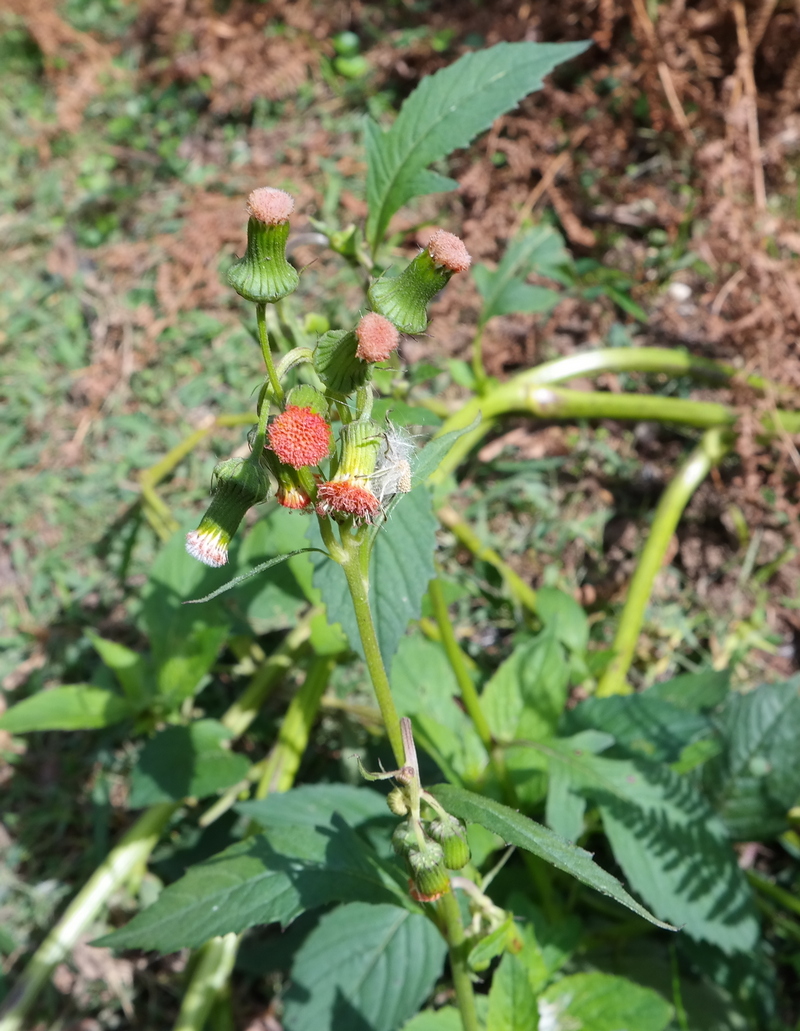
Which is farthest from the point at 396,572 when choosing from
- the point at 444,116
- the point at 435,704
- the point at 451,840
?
the point at 444,116

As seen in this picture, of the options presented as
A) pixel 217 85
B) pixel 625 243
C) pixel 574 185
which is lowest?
pixel 625 243

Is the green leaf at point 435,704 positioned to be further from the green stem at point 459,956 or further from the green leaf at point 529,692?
the green stem at point 459,956

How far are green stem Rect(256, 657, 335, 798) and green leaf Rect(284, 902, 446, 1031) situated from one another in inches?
17.9

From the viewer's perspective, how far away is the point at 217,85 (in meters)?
3.43

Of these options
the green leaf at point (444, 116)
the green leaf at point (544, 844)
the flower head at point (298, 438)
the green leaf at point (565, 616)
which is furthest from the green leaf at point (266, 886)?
the green leaf at point (444, 116)

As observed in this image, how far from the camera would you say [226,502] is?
1.07m

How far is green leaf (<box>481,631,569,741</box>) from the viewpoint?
6.21 ft

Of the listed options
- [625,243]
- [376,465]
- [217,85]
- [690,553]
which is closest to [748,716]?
[690,553]

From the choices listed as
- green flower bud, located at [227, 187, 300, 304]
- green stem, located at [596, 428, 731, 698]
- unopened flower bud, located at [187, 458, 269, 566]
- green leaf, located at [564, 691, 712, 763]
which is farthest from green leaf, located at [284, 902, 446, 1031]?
green flower bud, located at [227, 187, 300, 304]

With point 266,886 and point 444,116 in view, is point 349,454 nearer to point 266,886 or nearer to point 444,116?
point 266,886

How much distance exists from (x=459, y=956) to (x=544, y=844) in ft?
1.51

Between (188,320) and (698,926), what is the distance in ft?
8.32

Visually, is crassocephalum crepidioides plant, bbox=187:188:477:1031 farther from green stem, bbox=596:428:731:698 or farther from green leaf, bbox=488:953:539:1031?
green stem, bbox=596:428:731:698

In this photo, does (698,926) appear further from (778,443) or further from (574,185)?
(574,185)
